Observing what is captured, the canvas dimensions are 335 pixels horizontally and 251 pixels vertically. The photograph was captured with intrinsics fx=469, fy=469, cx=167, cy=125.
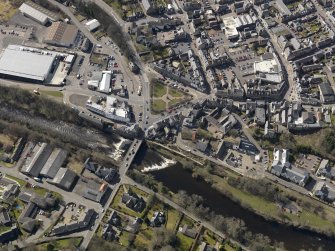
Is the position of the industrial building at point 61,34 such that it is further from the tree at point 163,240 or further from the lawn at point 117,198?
the tree at point 163,240

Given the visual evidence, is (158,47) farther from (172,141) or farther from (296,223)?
(296,223)

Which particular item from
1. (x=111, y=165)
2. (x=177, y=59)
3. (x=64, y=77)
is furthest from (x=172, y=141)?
(x=64, y=77)

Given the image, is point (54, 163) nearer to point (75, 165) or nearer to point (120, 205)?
point (75, 165)

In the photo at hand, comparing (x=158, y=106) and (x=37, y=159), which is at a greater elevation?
(x=158, y=106)

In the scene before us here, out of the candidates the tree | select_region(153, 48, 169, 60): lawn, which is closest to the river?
the tree

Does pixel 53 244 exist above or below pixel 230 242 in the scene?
below

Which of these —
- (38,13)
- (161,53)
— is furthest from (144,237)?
(38,13)

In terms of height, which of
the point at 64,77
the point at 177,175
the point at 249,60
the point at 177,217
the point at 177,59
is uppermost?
the point at 249,60

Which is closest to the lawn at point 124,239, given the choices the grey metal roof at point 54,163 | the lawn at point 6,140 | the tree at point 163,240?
the tree at point 163,240
